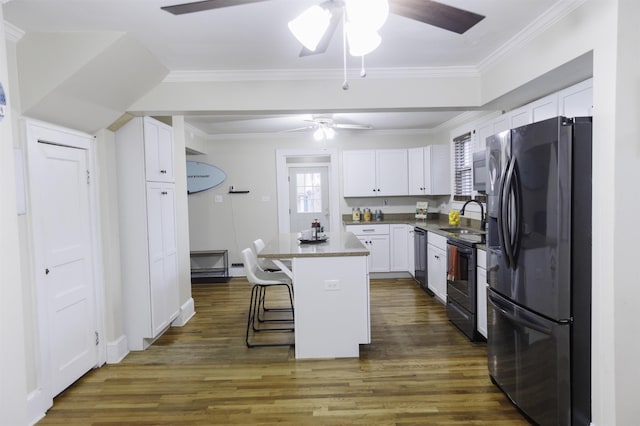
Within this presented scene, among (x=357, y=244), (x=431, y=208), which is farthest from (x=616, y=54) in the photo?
(x=431, y=208)

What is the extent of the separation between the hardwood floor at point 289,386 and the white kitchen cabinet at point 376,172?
107 inches

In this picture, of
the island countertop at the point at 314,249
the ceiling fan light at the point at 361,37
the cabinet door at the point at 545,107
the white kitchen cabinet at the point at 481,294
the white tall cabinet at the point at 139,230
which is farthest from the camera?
the white tall cabinet at the point at 139,230

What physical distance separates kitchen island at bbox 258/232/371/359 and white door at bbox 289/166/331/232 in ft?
11.8

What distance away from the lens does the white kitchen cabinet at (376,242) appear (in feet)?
18.9

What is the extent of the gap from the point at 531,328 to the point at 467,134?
322cm

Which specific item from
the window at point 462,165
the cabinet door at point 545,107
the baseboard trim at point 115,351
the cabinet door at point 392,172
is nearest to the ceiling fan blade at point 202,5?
the cabinet door at point 545,107

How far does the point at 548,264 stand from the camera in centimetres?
197

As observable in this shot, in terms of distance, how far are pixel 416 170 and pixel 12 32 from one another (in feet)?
16.2

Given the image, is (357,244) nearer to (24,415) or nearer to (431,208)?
(24,415)

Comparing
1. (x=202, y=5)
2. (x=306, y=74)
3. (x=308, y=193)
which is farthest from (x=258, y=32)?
(x=308, y=193)

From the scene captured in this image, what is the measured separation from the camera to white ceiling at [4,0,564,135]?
2.11 meters

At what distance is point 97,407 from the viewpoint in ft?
8.16

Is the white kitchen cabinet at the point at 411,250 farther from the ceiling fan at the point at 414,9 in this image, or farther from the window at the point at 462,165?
the ceiling fan at the point at 414,9

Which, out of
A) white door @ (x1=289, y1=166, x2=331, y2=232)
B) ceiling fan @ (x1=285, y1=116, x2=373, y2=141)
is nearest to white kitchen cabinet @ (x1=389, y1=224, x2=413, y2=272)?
white door @ (x1=289, y1=166, x2=331, y2=232)
